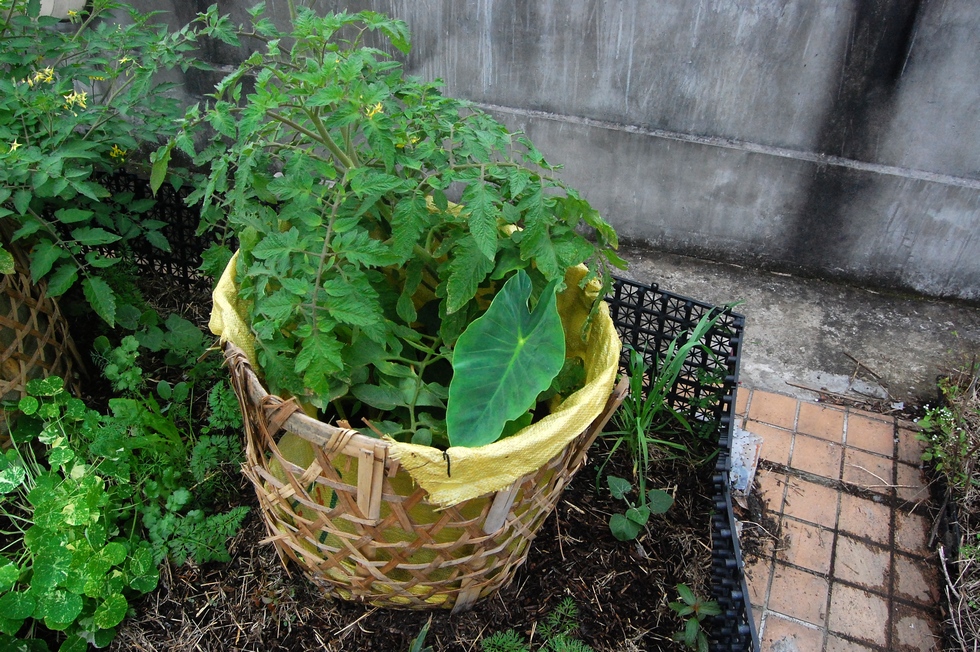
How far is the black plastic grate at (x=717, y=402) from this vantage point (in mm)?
1713

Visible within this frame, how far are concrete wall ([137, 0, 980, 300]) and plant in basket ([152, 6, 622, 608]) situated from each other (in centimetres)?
163

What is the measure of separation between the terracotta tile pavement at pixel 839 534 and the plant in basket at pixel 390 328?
90cm

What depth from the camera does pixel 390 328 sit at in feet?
5.20

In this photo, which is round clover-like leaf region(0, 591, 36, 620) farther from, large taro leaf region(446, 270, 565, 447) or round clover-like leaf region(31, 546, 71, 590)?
large taro leaf region(446, 270, 565, 447)

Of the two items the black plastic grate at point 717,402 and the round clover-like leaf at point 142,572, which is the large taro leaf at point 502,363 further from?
the round clover-like leaf at point 142,572

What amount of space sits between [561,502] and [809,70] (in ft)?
6.62

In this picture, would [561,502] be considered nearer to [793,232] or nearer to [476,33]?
[793,232]

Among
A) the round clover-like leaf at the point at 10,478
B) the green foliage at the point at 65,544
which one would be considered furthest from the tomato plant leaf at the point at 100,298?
the round clover-like leaf at the point at 10,478

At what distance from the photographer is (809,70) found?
2889mm

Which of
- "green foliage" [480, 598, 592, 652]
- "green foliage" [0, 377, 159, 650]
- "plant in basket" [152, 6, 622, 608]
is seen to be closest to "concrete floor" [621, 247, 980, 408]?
"green foliage" [480, 598, 592, 652]

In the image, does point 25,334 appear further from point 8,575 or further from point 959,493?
point 959,493

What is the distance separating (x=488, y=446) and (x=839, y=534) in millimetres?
1509

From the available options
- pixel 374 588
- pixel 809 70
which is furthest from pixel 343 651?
pixel 809 70

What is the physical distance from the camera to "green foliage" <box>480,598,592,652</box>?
1.80m
